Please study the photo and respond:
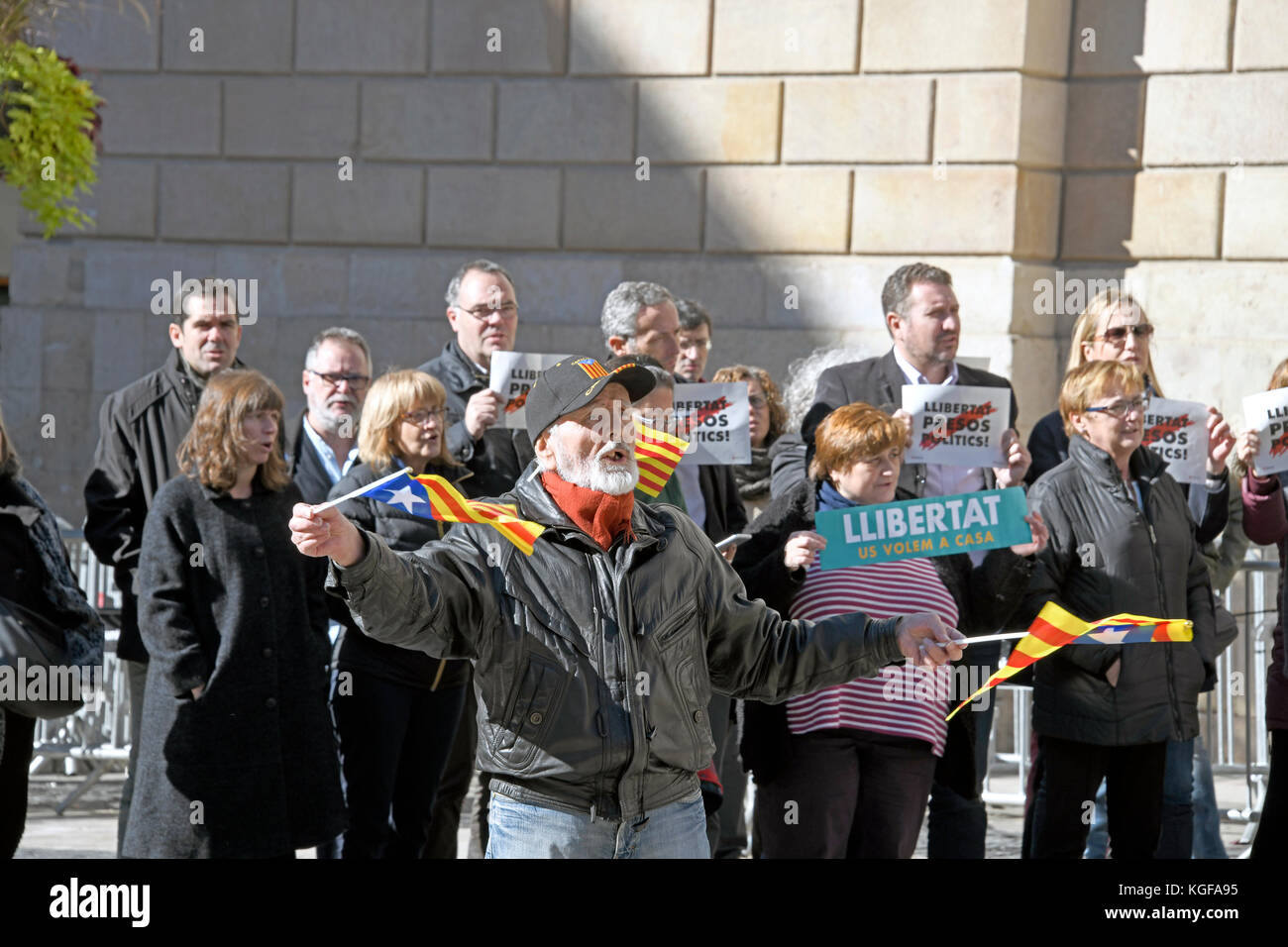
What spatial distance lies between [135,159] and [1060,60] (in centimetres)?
591

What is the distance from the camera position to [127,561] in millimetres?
6348

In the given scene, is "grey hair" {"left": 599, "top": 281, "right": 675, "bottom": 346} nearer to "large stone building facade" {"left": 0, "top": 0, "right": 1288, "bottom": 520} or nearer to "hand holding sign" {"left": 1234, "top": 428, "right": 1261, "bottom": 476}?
"hand holding sign" {"left": 1234, "top": 428, "right": 1261, "bottom": 476}

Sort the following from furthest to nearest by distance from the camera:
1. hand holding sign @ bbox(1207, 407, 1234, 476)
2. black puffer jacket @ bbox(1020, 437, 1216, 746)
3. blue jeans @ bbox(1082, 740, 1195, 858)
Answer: hand holding sign @ bbox(1207, 407, 1234, 476), blue jeans @ bbox(1082, 740, 1195, 858), black puffer jacket @ bbox(1020, 437, 1216, 746)

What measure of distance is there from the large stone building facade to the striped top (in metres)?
4.72

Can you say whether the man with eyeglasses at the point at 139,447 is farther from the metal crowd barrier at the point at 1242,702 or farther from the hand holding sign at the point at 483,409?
the metal crowd barrier at the point at 1242,702

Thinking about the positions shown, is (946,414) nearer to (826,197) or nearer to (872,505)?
(872,505)

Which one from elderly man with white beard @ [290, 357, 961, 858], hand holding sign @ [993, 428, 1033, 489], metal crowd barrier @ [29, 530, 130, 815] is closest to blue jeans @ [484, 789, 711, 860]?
elderly man with white beard @ [290, 357, 961, 858]

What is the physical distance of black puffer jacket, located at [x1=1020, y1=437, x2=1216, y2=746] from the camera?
5781 millimetres

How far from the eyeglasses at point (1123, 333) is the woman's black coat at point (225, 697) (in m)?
3.21

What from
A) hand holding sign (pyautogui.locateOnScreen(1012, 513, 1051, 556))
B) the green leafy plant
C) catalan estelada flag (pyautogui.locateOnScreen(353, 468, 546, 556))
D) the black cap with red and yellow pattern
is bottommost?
hand holding sign (pyautogui.locateOnScreen(1012, 513, 1051, 556))
